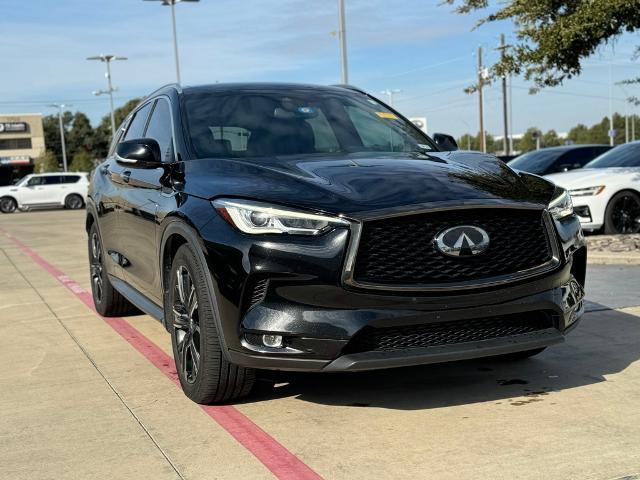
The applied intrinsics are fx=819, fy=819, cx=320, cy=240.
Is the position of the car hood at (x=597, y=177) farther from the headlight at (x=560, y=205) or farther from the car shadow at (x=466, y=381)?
the headlight at (x=560, y=205)

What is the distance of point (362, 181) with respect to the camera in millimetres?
3973

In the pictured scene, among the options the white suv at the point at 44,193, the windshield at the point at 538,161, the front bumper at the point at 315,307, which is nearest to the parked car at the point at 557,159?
the windshield at the point at 538,161

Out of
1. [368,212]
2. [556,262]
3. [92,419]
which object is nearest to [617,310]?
[556,262]

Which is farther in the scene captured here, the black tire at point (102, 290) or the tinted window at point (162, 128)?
the black tire at point (102, 290)

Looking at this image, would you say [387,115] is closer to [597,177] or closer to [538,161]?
[597,177]

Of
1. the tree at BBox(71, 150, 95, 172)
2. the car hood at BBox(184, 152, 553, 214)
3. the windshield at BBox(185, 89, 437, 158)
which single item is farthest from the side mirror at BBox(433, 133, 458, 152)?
the tree at BBox(71, 150, 95, 172)

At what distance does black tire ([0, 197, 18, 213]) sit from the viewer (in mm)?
35938

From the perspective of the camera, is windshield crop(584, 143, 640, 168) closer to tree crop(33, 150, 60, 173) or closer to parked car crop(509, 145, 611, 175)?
parked car crop(509, 145, 611, 175)

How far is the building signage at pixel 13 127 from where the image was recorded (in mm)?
85125

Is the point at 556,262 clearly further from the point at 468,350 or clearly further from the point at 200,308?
the point at 200,308

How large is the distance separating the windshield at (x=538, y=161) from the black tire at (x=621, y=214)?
365 centimetres

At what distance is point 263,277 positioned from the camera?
366cm

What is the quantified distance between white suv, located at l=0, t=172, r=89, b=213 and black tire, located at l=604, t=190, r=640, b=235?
28.3 m

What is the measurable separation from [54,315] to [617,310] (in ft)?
15.6
